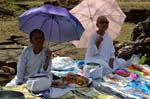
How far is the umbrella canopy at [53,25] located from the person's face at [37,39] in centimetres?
50

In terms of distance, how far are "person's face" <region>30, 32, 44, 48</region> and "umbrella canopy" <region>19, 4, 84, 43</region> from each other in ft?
1.64

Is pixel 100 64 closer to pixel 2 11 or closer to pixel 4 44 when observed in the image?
pixel 4 44

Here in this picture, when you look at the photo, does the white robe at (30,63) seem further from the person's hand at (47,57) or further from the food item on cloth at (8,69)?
the food item on cloth at (8,69)

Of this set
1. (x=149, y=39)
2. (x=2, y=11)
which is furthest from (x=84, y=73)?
(x=2, y=11)

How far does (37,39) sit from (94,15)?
196 cm

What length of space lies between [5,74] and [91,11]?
2215 millimetres

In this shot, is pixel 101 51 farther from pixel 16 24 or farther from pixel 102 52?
pixel 16 24

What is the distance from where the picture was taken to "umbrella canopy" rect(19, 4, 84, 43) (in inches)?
217

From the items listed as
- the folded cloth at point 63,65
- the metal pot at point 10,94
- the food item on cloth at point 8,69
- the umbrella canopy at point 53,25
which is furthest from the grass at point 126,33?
the metal pot at point 10,94

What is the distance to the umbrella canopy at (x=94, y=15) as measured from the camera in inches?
265

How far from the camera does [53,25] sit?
5715mm

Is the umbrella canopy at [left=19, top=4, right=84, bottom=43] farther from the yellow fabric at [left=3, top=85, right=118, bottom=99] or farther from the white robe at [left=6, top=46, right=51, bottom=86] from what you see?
the yellow fabric at [left=3, top=85, right=118, bottom=99]

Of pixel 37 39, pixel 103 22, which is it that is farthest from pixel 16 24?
pixel 37 39

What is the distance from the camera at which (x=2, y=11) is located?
15695 mm
